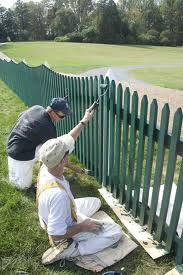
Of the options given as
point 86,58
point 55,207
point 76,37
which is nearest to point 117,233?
point 55,207

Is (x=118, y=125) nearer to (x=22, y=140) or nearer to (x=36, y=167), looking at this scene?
(x=22, y=140)

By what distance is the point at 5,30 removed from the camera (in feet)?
255

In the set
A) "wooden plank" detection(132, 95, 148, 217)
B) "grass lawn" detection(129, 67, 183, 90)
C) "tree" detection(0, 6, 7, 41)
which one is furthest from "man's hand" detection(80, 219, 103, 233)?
"tree" detection(0, 6, 7, 41)

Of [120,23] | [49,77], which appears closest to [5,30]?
[120,23]

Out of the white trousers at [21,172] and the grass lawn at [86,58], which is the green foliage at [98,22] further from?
the white trousers at [21,172]

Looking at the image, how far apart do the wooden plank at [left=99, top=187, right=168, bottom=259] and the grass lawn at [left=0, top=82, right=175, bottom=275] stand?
2.5 inches

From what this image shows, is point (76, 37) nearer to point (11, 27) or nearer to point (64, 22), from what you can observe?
point (64, 22)

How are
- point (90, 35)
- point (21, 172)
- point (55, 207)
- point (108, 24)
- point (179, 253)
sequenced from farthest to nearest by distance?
point (108, 24) < point (90, 35) < point (21, 172) < point (179, 253) < point (55, 207)

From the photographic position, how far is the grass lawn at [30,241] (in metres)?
3.48

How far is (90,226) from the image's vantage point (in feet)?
11.2

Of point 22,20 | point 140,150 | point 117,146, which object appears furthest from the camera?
point 22,20

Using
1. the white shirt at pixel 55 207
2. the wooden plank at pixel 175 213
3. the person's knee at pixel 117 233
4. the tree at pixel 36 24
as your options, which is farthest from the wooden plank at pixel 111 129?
the tree at pixel 36 24

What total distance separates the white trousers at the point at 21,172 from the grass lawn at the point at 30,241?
12cm

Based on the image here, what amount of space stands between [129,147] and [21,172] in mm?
1661
